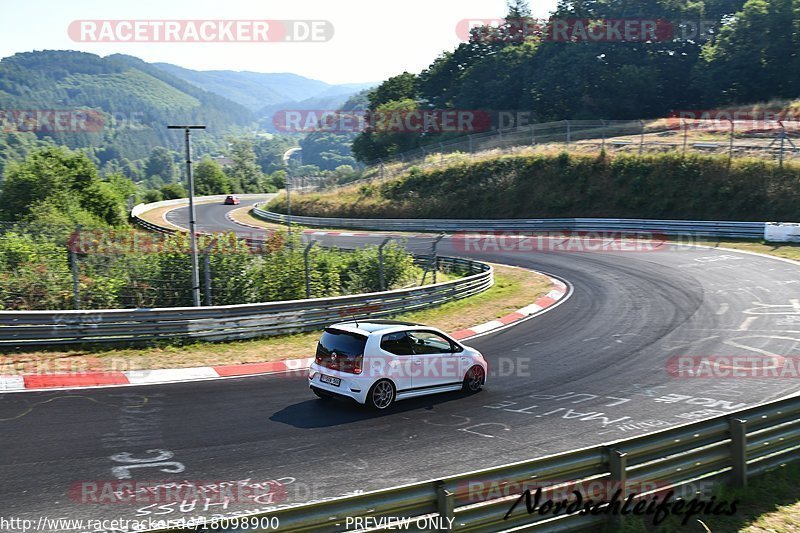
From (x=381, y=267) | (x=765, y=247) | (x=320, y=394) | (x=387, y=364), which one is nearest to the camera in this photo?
(x=387, y=364)

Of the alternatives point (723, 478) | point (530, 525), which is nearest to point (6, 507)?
point (530, 525)

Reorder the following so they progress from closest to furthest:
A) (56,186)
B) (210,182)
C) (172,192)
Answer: (56,186)
(172,192)
(210,182)

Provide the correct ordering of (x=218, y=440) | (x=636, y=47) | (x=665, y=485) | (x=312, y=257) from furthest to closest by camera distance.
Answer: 1. (x=636, y=47)
2. (x=312, y=257)
3. (x=218, y=440)
4. (x=665, y=485)

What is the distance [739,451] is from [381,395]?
5898 mm

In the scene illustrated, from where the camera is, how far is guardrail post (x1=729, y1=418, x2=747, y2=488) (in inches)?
316

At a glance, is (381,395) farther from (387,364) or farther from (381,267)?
(381,267)

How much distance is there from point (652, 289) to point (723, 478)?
16.5 metres

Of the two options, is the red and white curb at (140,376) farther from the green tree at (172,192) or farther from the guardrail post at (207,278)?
the green tree at (172,192)

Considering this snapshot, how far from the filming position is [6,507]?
7.84 m

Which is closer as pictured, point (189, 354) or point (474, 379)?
point (474, 379)

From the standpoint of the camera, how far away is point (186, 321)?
53.8 feet

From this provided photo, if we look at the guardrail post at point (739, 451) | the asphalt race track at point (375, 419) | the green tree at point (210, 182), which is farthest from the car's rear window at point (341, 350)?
the green tree at point (210, 182)

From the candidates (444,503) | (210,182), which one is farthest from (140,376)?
(210,182)

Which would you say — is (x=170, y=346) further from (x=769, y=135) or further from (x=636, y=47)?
(x=636, y=47)
